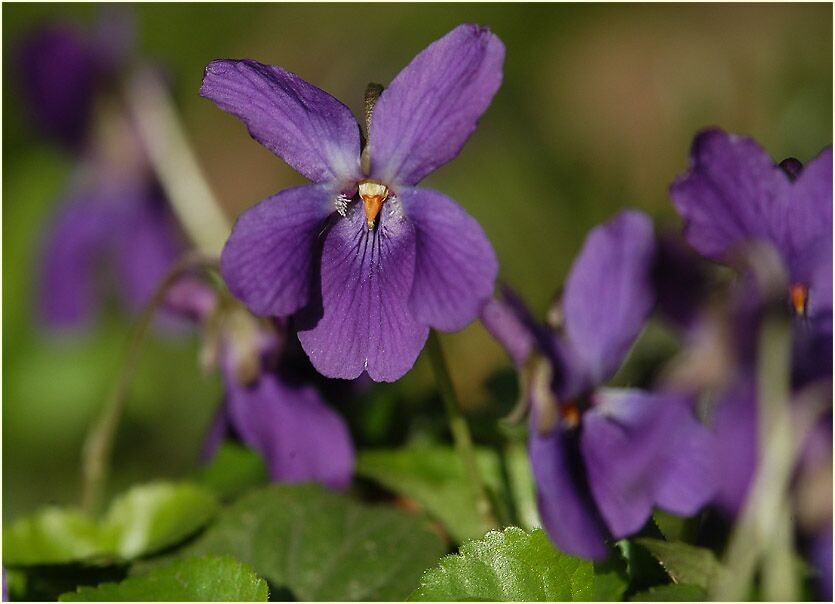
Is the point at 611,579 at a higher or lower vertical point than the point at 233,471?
higher

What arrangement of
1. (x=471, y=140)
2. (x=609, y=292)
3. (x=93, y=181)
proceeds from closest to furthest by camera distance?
(x=609, y=292), (x=93, y=181), (x=471, y=140)

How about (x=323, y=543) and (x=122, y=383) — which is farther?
(x=122, y=383)

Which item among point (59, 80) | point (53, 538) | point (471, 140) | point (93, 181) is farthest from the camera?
point (471, 140)

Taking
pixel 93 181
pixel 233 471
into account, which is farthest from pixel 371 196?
pixel 93 181

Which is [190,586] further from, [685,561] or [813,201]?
[813,201]

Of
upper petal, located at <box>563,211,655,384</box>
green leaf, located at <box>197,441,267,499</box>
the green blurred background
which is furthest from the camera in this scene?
the green blurred background

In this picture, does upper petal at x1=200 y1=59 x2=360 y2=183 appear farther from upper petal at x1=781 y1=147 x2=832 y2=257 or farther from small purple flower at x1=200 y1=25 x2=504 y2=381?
upper petal at x1=781 y1=147 x2=832 y2=257

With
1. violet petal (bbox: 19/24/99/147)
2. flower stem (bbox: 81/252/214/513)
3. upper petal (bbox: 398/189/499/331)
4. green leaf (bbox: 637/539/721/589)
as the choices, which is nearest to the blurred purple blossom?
violet petal (bbox: 19/24/99/147)
